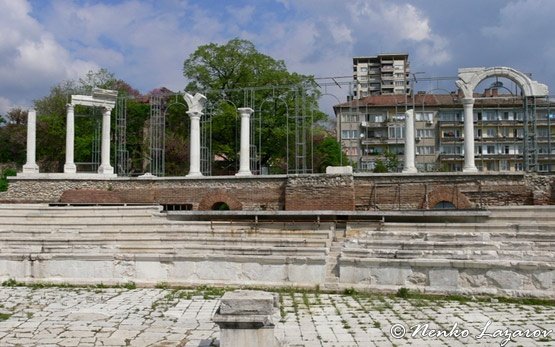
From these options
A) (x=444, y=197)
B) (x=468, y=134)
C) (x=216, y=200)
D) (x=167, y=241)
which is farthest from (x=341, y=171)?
(x=167, y=241)

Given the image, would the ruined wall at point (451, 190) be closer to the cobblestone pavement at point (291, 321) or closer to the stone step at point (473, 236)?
the stone step at point (473, 236)

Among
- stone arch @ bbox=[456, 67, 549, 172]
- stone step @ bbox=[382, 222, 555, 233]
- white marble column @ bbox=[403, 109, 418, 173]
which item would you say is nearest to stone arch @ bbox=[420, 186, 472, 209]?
stone arch @ bbox=[456, 67, 549, 172]

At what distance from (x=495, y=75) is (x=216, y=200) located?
12.3 metres

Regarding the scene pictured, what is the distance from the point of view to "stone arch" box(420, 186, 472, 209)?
2067 cm

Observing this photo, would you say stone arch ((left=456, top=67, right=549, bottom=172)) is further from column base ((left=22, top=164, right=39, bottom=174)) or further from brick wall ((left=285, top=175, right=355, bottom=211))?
column base ((left=22, top=164, right=39, bottom=174))

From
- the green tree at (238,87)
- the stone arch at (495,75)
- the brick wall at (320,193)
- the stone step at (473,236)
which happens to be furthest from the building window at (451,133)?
the stone step at (473,236)

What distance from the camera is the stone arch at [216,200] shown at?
2322cm

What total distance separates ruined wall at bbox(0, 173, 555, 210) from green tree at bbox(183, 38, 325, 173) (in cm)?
1124

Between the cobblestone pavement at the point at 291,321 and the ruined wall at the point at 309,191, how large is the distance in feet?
32.4

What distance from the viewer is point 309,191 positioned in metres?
21.9

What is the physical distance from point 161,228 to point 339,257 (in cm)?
624

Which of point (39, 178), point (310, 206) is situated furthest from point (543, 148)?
point (39, 178)

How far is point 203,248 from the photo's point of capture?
14.4 metres

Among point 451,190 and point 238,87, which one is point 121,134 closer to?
point 238,87
